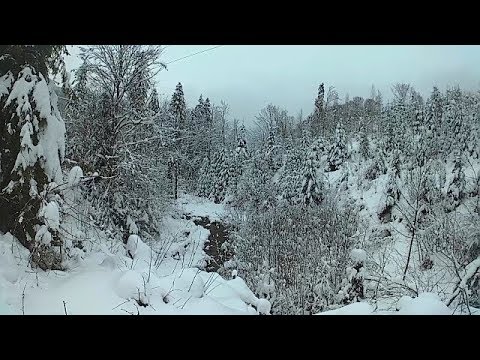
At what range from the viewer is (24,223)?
3.66m

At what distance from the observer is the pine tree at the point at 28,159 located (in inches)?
142

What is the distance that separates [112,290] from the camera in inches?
116

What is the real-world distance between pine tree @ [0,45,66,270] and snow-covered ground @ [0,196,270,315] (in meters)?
0.17

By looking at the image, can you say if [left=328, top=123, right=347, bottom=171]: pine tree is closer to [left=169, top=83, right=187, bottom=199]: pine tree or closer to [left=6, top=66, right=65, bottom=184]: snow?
[left=169, top=83, right=187, bottom=199]: pine tree

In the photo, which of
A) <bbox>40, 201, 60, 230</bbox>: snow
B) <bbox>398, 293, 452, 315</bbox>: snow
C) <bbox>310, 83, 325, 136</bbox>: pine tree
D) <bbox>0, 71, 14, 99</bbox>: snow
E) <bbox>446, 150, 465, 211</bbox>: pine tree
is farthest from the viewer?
<bbox>310, 83, 325, 136</bbox>: pine tree

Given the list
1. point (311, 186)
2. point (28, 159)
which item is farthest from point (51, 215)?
point (311, 186)

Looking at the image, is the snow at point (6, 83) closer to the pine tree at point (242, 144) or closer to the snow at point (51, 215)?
the snow at point (51, 215)

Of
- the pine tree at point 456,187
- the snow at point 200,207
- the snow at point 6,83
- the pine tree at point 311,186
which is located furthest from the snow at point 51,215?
the pine tree at point 311,186

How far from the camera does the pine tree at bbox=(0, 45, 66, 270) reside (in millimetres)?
3600

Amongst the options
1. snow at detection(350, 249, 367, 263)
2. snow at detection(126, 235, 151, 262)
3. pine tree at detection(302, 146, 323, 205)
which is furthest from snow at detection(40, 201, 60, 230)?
Result: pine tree at detection(302, 146, 323, 205)

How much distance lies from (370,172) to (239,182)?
6717 millimetres

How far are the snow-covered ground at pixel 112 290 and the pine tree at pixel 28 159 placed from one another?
6.8 inches

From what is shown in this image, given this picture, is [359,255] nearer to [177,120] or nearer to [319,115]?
[177,120]
